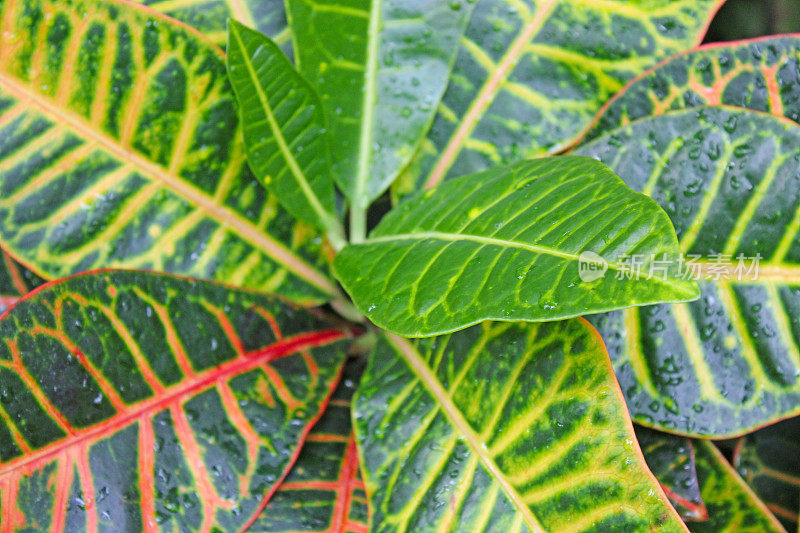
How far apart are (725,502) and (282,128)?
2.45 feet

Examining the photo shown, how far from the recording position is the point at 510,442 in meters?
0.68

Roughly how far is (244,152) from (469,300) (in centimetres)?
46

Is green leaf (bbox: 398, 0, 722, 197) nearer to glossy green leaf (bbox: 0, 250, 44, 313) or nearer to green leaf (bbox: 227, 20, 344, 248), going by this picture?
green leaf (bbox: 227, 20, 344, 248)

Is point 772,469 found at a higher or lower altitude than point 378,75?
lower

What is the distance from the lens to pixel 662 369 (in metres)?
0.78

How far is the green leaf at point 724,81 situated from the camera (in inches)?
33.4

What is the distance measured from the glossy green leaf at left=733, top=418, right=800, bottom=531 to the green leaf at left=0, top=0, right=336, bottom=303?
76cm

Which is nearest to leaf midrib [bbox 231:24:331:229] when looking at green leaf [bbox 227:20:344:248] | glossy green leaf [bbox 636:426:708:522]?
green leaf [bbox 227:20:344:248]

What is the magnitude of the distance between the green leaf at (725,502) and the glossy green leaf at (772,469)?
0.31 feet

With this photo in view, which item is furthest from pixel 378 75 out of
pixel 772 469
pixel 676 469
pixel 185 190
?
pixel 772 469

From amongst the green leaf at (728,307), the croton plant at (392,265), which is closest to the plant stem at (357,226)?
the croton plant at (392,265)

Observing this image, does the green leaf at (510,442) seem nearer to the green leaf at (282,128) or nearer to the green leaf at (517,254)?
the green leaf at (517,254)

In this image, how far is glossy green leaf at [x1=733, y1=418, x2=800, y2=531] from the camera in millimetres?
900

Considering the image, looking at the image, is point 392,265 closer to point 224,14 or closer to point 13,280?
point 224,14
